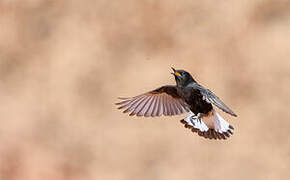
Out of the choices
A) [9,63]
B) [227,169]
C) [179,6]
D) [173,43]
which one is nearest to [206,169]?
[227,169]

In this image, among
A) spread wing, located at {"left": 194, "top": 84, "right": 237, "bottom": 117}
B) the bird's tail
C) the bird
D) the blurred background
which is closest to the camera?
spread wing, located at {"left": 194, "top": 84, "right": 237, "bottom": 117}

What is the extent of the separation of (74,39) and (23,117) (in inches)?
49.9

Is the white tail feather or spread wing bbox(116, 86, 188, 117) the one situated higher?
spread wing bbox(116, 86, 188, 117)

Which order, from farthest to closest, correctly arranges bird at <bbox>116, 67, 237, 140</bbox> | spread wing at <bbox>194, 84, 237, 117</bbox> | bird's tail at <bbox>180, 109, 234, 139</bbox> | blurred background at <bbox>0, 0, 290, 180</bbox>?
1. blurred background at <bbox>0, 0, 290, 180</bbox>
2. bird's tail at <bbox>180, 109, 234, 139</bbox>
3. bird at <bbox>116, 67, 237, 140</bbox>
4. spread wing at <bbox>194, 84, 237, 117</bbox>

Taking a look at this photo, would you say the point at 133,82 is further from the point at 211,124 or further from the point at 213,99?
the point at 213,99

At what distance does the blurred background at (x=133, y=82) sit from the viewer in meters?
7.98

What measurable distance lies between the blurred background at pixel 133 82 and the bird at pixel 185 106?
209 centimetres

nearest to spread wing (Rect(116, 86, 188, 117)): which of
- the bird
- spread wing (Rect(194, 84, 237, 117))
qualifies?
the bird

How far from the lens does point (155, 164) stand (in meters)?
7.90

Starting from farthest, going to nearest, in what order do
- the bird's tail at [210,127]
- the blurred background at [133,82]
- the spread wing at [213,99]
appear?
the blurred background at [133,82], the bird's tail at [210,127], the spread wing at [213,99]

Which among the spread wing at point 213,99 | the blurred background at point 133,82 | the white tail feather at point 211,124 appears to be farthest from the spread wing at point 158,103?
the blurred background at point 133,82

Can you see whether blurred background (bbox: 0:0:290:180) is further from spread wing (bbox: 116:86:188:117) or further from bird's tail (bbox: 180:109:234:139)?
bird's tail (bbox: 180:109:234:139)

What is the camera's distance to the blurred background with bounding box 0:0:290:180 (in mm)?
7980

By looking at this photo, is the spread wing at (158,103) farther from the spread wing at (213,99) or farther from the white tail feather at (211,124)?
the spread wing at (213,99)
